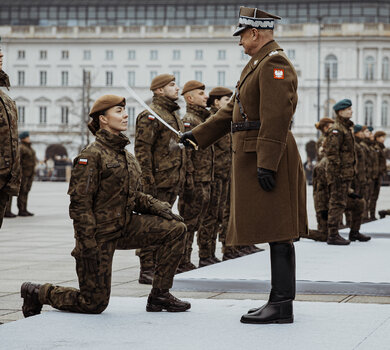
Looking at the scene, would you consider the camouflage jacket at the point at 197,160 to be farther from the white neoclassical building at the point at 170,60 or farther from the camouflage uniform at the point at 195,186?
the white neoclassical building at the point at 170,60

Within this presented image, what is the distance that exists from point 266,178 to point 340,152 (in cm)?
657

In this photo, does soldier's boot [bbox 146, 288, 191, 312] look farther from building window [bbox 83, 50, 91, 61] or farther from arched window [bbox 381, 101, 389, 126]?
building window [bbox 83, 50, 91, 61]

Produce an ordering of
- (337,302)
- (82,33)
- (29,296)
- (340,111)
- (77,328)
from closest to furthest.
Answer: (77,328) < (29,296) < (337,302) < (340,111) < (82,33)

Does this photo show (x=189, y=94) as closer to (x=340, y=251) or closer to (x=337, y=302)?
(x=340, y=251)

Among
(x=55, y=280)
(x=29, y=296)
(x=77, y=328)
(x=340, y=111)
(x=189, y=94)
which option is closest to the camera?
(x=77, y=328)

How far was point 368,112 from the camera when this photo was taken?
84.9 m

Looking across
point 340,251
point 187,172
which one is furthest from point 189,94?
point 340,251

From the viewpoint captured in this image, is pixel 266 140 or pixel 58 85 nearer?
pixel 266 140

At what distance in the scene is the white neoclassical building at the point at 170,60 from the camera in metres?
84.9

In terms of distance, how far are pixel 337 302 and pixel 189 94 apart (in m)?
3.35

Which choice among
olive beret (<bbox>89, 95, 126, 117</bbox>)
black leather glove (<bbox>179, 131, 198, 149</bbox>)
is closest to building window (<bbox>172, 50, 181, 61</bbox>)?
black leather glove (<bbox>179, 131, 198, 149</bbox>)

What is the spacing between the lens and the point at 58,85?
291 feet

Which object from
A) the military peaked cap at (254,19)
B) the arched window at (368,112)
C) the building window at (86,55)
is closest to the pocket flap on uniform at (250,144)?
the military peaked cap at (254,19)

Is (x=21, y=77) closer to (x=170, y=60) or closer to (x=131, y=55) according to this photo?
(x=131, y=55)
